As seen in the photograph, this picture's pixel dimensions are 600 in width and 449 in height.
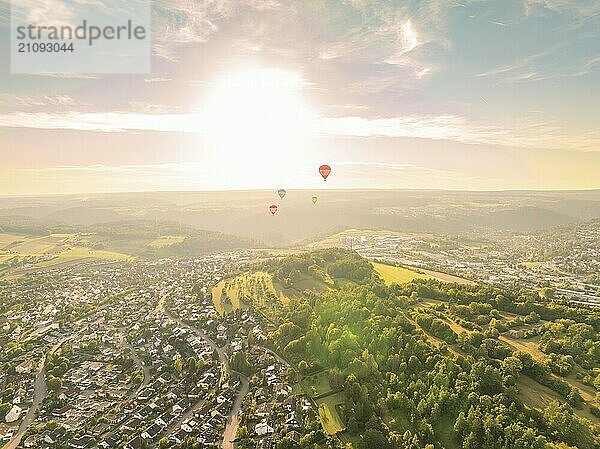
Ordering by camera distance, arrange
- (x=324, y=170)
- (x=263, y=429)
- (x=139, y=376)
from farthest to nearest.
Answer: (x=324, y=170) < (x=139, y=376) < (x=263, y=429)

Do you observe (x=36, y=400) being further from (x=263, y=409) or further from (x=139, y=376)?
(x=263, y=409)

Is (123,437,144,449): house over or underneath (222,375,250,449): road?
underneath

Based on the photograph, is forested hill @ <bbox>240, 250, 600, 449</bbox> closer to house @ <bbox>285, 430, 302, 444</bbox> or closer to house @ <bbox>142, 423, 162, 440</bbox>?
house @ <bbox>285, 430, 302, 444</bbox>

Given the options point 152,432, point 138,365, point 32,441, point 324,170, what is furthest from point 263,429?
point 324,170

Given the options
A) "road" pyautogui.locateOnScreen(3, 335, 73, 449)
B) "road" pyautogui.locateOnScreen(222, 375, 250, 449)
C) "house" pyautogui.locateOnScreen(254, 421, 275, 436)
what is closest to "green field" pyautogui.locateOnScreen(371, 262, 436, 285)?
"road" pyautogui.locateOnScreen(222, 375, 250, 449)

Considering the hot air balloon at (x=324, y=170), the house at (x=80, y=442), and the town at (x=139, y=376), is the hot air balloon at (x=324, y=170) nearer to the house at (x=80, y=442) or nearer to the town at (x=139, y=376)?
the town at (x=139, y=376)

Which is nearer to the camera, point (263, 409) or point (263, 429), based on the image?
point (263, 429)

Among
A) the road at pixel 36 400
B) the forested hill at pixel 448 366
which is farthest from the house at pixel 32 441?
the forested hill at pixel 448 366
